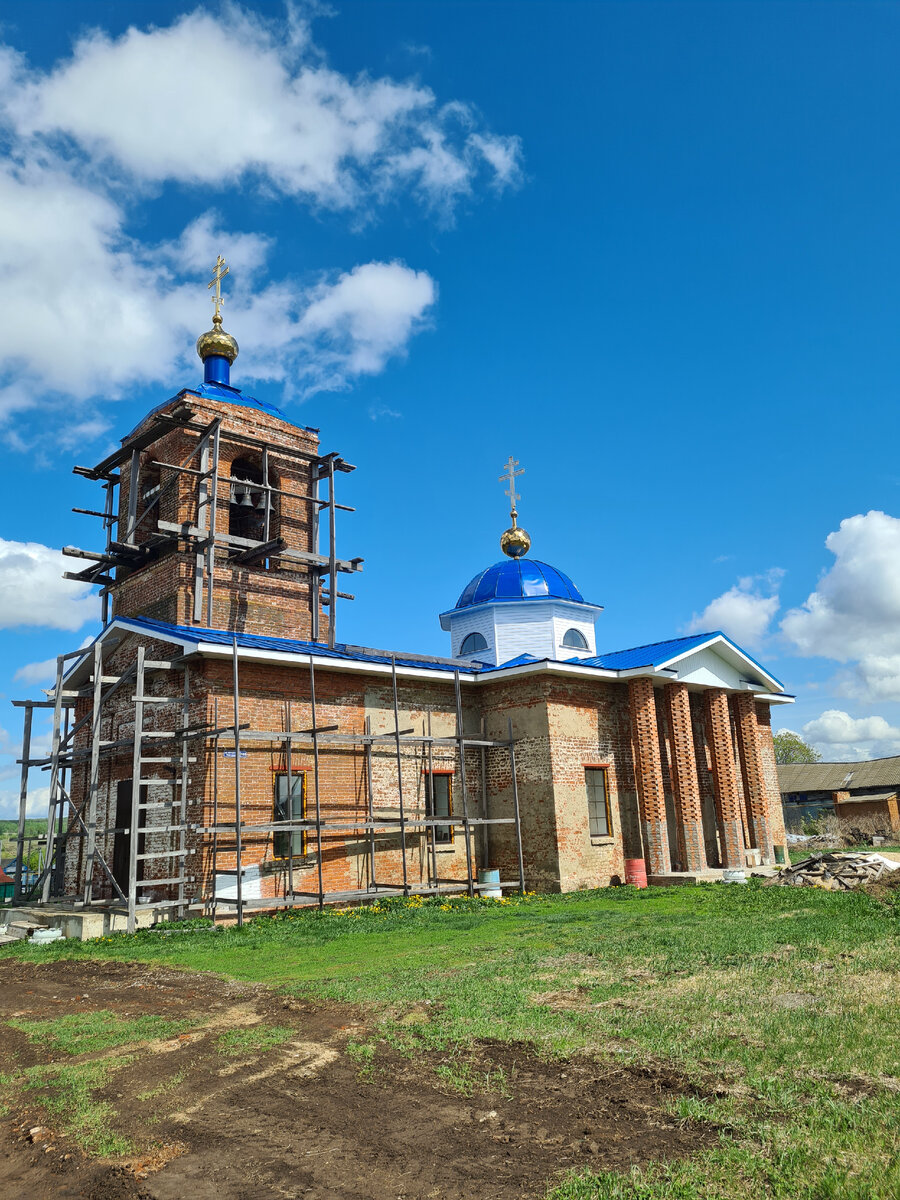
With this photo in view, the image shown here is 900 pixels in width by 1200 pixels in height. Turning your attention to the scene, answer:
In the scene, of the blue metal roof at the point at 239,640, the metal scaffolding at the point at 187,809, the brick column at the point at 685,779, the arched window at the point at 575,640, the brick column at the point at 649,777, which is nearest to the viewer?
the metal scaffolding at the point at 187,809

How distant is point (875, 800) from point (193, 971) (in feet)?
124

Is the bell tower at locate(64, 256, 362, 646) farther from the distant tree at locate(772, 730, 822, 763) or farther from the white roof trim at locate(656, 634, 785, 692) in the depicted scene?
the distant tree at locate(772, 730, 822, 763)

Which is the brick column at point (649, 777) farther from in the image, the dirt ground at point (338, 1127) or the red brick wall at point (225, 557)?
the dirt ground at point (338, 1127)

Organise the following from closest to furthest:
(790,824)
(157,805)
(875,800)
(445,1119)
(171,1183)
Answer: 1. (171,1183)
2. (445,1119)
3. (157,805)
4. (875,800)
5. (790,824)

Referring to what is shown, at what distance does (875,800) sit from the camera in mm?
40500

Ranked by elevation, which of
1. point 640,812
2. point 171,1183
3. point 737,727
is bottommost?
point 171,1183

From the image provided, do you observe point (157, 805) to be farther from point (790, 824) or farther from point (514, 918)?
point (790, 824)

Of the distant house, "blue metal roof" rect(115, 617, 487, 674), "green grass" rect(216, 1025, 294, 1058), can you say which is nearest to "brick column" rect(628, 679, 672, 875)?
"blue metal roof" rect(115, 617, 487, 674)

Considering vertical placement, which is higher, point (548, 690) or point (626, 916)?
point (548, 690)

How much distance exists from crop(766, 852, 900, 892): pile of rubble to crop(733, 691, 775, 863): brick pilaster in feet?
22.1

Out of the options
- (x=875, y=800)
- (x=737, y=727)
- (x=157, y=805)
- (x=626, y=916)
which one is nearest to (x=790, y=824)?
(x=875, y=800)

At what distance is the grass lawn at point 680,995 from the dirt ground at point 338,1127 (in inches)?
9.2

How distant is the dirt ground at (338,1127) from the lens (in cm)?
423

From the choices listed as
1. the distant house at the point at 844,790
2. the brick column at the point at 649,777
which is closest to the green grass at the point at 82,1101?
the brick column at the point at 649,777
